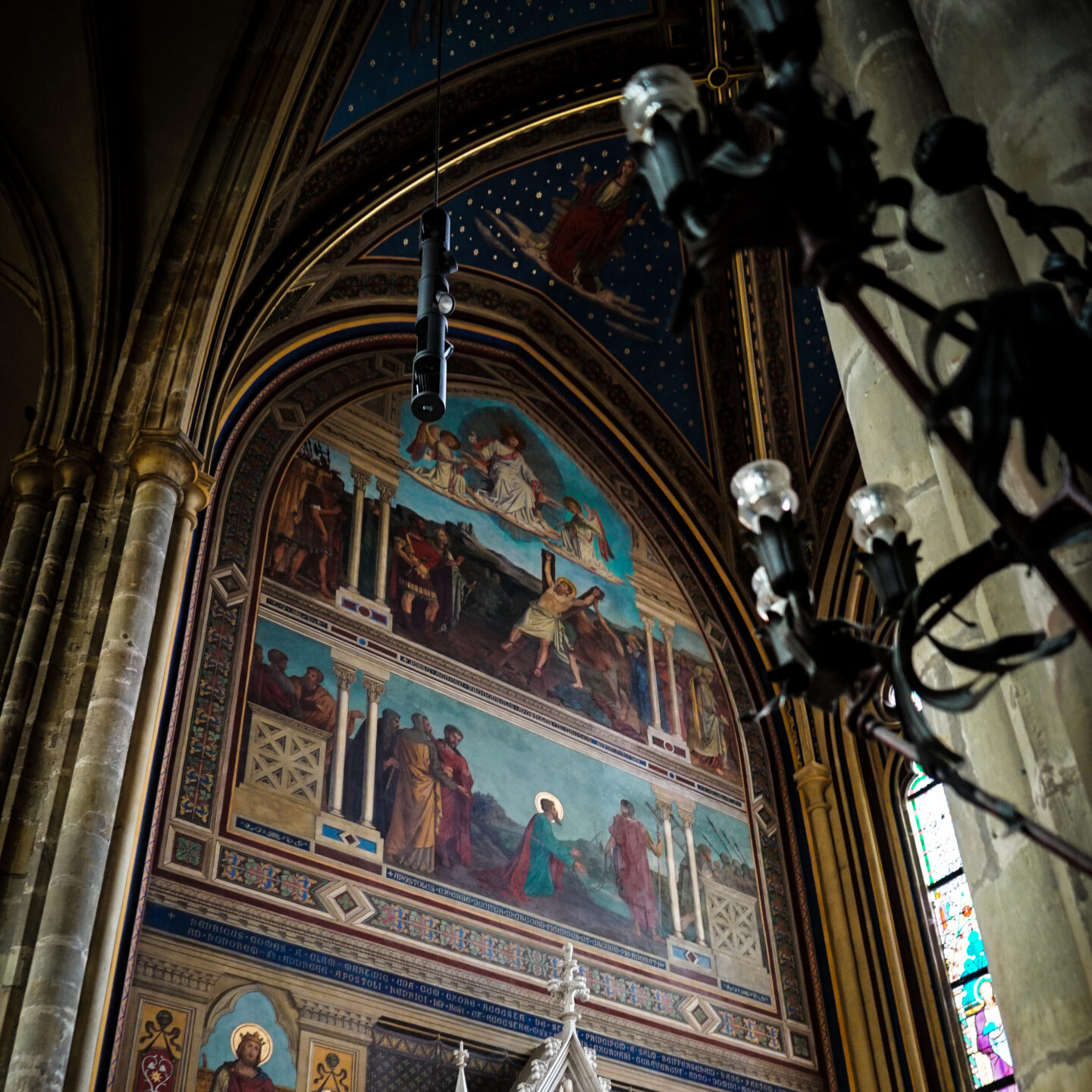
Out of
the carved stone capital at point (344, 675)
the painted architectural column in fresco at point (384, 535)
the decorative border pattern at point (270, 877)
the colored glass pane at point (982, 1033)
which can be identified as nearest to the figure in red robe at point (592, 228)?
the painted architectural column in fresco at point (384, 535)

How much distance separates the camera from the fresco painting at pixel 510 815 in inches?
331

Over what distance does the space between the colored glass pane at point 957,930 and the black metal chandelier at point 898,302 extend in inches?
326

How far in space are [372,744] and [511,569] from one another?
7.98 ft

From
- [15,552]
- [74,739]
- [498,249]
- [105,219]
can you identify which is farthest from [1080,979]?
[498,249]

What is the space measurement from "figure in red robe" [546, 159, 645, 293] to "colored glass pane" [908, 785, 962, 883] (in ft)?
17.7

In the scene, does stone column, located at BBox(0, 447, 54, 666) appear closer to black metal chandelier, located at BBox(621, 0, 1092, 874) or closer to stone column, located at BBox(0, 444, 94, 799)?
stone column, located at BBox(0, 444, 94, 799)

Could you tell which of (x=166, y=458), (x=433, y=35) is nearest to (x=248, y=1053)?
(x=166, y=458)

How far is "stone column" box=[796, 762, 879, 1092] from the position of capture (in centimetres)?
978

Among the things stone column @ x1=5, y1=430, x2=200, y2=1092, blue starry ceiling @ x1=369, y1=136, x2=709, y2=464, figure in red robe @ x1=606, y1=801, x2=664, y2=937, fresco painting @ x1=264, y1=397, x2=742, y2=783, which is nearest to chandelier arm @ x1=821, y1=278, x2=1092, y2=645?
stone column @ x1=5, y1=430, x2=200, y2=1092

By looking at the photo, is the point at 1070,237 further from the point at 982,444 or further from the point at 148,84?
the point at 148,84

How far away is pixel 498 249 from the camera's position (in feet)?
37.1

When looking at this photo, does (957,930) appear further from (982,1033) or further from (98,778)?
(98,778)

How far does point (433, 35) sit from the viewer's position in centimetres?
956

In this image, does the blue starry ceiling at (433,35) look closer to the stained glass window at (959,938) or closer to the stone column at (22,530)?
the stone column at (22,530)
